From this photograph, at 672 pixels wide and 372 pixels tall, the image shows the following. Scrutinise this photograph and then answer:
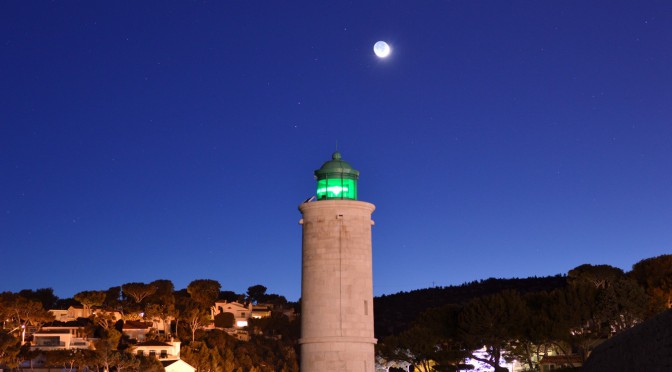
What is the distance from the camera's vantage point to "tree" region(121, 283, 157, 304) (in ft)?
360

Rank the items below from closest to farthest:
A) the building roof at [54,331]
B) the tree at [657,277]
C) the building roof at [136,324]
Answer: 1. the tree at [657,277]
2. the building roof at [54,331]
3. the building roof at [136,324]

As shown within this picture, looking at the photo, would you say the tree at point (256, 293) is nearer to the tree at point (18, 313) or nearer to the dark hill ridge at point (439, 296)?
the dark hill ridge at point (439, 296)

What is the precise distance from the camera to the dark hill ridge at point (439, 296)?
14712cm

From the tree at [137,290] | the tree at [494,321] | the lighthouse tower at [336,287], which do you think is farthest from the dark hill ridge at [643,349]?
the tree at [137,290]

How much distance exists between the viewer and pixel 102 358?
2972 inches

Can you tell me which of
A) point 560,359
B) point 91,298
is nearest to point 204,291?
point 91,298

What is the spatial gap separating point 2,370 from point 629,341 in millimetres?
71812

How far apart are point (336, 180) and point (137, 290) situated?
Answer: 85.1m

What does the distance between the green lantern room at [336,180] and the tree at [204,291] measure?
82373 mm

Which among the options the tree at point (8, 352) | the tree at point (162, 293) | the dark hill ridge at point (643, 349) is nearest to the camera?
the dark hill ridge at point (643, 349)

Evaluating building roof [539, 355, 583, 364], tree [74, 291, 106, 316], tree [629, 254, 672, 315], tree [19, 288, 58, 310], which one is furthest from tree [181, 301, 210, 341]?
tree [629, 254, 672, 315]

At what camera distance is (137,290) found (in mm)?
110062

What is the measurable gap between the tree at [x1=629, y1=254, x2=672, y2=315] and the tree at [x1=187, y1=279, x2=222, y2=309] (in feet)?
198

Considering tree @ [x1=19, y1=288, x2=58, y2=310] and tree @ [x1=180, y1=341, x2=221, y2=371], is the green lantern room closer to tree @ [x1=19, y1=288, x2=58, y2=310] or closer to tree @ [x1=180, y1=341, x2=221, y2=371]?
tree @ [x1=180, y1=341, x2=221, y2=371]
